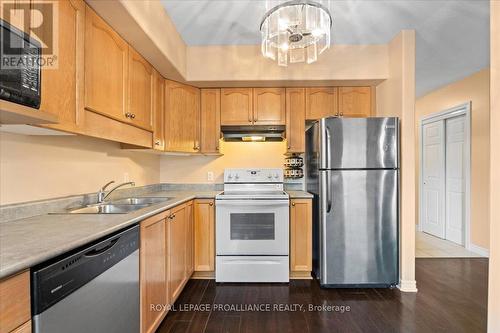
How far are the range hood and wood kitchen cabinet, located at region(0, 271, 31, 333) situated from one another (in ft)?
7.28

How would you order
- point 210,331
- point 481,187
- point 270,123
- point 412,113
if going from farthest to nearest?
point 481,187, point 270,123, point 412,113, point 210,331

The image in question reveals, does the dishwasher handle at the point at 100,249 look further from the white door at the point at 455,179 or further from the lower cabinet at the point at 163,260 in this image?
the white door at the point at 455,179

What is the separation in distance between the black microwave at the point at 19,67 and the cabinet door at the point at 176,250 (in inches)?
46.8

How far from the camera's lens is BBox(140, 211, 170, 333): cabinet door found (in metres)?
1.47

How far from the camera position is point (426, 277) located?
259 centimetres

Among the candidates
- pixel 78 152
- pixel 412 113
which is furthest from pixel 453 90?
pixel 78 152

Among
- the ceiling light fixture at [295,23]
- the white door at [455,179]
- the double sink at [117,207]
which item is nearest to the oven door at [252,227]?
the double sink at [117,207]

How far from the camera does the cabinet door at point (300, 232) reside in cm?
253

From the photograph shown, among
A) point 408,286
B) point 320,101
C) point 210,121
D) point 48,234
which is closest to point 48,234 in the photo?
point 48,234

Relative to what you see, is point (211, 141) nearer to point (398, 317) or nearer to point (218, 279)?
point (218, 279)

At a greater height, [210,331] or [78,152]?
[78,152]

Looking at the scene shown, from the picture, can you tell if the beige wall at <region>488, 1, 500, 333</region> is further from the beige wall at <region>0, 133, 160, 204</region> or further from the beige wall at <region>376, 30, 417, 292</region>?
the beige wall at <region>0, 133, 160, 204</region>

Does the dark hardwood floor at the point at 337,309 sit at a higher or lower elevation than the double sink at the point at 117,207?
lower

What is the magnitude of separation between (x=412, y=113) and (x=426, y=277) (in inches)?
71.3
